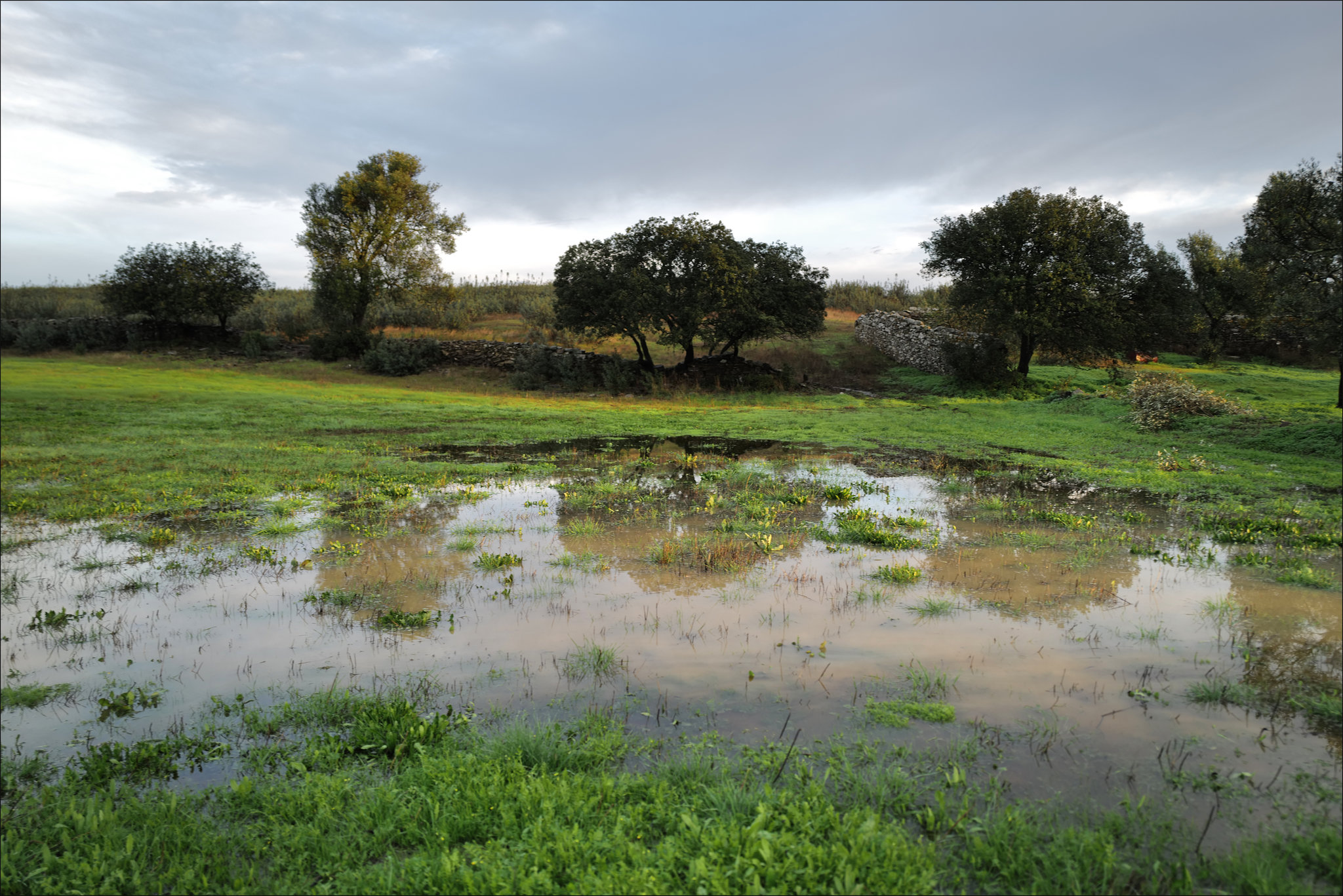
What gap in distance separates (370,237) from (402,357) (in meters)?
9.07

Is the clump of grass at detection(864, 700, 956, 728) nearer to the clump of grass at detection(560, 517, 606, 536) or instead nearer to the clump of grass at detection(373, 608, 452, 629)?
the clump of grass at detection(373, 608, 452, 629)

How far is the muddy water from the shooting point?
473 centimetres

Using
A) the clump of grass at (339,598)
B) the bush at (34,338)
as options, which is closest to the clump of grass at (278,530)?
the clump of grass at (339,598)

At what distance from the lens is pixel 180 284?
141 ft

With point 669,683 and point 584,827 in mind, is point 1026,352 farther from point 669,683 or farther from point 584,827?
point 584,827

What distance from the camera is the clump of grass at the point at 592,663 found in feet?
18.0

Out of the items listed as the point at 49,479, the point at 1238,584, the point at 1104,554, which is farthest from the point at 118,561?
the point at 1238,584

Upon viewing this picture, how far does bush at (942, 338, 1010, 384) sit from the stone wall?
47cm

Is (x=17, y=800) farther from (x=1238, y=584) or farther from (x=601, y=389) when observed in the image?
(x=601, y=389)

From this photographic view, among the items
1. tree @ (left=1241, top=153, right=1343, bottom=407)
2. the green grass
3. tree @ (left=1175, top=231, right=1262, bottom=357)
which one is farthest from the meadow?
tree @ (left=1175, top=231, right=1262, bottom=357)

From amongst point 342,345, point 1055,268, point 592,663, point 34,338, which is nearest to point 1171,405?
point 1055,268

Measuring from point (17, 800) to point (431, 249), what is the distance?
44593 mm

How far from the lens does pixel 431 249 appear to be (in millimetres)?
44688

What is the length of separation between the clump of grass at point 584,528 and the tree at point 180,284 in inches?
1718
